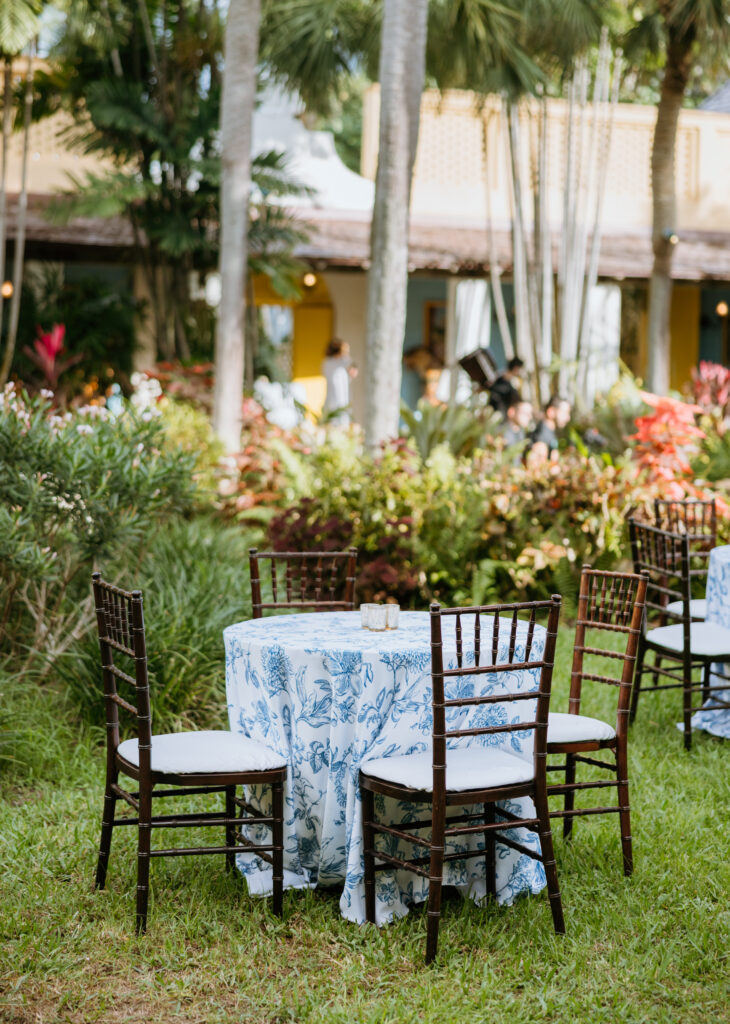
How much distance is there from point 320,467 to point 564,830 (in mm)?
4917

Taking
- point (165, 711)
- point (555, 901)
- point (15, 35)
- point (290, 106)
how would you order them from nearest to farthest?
point (555, 901), point (165, 711), point (15, 35), point (290, 106)

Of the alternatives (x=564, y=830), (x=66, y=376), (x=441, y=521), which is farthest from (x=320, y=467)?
(x=66, y=376)

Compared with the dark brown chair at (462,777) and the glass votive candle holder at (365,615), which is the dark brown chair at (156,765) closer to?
the dark brown chair at (462,777)

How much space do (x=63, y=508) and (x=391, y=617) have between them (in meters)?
2.31

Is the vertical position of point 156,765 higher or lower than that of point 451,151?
lower

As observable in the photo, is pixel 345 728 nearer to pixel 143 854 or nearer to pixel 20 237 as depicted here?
pixel 143 854

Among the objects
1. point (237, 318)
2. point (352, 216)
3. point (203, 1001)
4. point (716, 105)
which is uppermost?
point (716, 105)

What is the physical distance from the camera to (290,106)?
55.0ft

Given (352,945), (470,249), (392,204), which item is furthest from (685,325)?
(352,945)

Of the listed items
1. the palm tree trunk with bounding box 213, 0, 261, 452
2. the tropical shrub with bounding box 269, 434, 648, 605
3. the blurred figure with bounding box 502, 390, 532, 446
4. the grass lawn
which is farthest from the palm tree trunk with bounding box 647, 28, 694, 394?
the grass lawn

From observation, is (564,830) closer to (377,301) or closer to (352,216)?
(377,301)

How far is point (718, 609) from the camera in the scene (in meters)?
6.16

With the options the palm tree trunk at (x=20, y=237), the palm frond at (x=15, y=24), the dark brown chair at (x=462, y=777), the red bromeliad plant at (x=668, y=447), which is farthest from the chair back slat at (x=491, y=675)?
the palm tree trunk at (x=20, y=237)

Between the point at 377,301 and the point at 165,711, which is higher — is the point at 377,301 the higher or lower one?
the higher one
